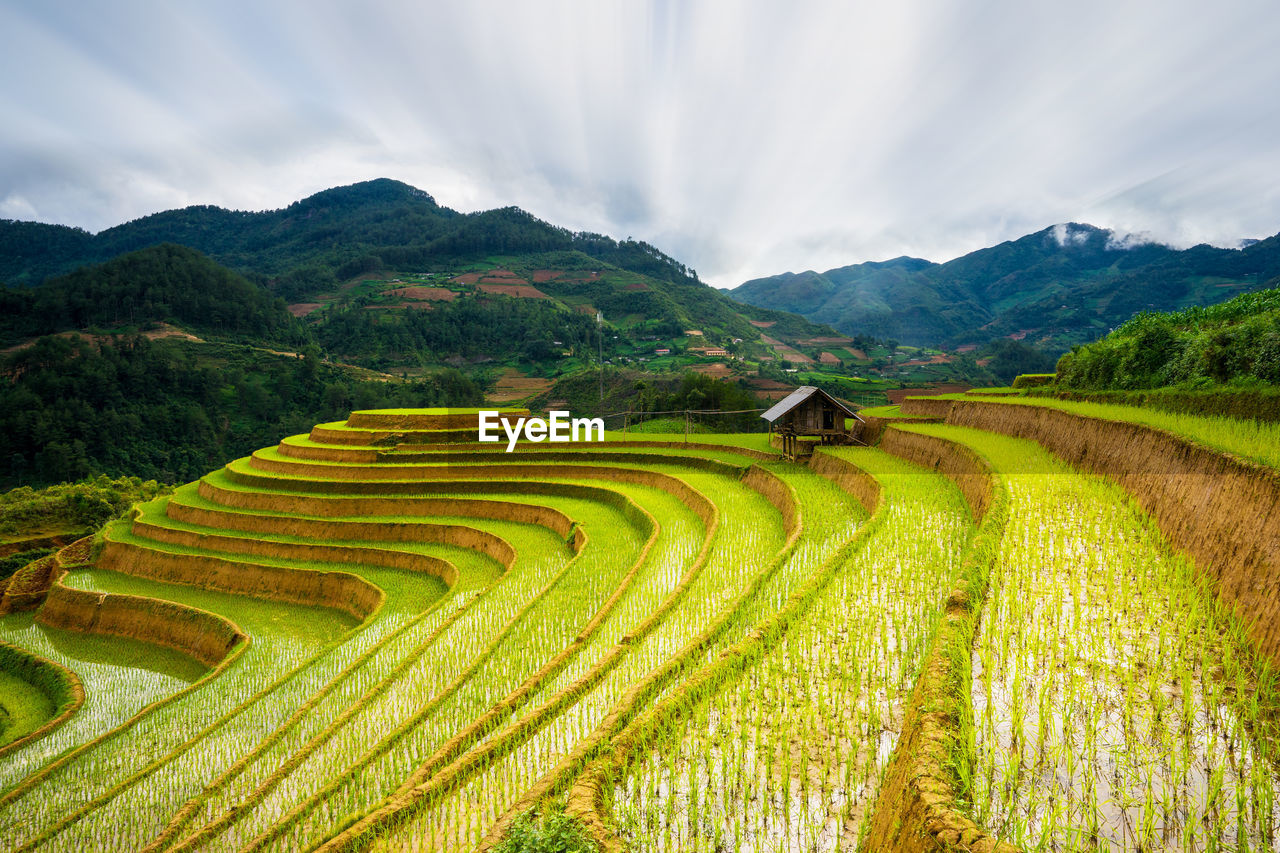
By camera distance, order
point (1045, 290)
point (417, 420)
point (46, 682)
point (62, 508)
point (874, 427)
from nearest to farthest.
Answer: point (46, 682) < point (874, 427) < point (417, 420) < point (62, 508) < point (1045, 290)

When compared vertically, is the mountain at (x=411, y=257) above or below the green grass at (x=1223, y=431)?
above

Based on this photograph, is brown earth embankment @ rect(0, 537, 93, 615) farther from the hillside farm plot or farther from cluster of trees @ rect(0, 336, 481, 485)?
cluster of trees @ rect(0, 336, 481, 485)

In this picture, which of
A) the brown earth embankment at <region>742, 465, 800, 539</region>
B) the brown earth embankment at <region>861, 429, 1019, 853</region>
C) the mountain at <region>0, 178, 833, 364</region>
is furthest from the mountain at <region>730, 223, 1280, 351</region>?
the brown earth embankment at <region>861, 429, 1019, 853</region>

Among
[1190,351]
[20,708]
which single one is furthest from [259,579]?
[1190,351]

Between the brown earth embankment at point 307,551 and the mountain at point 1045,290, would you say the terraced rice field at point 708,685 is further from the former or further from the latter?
the mountain at point 1045,290

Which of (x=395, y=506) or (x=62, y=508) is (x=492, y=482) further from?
(x=62, y=508)

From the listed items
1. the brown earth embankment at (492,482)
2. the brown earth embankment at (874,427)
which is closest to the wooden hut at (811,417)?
the brown earth embankment at (874,427)

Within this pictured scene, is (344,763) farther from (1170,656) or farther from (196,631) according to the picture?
(196,631)

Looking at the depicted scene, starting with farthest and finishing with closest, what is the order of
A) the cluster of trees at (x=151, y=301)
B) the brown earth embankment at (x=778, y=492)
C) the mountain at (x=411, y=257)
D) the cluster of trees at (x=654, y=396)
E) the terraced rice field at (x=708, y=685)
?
1. the mountain at (x=411, y=257)
2. the cluster of trees at (x=151, y=301)
3. the cluster of trees at (x=654, y=396)
4. the brown earth embankment at (x=778, y=492)
5. the terraced rice field at (x=708, y=685)
